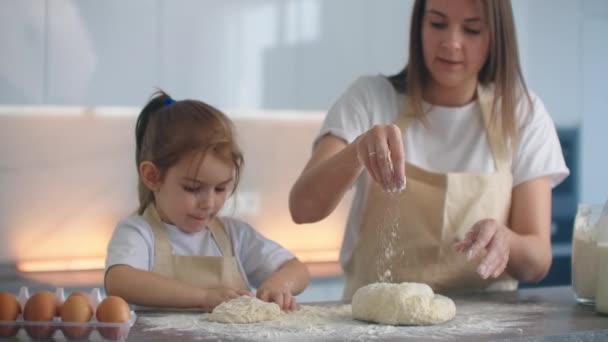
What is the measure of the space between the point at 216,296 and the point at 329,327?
25 centimetres

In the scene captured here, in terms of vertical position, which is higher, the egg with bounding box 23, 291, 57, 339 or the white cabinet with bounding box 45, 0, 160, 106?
the white cabinet with bounding box 45, 0, 160, 106

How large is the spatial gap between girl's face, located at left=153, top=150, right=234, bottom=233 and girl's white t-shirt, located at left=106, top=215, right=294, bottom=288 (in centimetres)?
6

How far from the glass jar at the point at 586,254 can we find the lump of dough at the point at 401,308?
1.15 ft

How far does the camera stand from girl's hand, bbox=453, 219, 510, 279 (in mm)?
1471

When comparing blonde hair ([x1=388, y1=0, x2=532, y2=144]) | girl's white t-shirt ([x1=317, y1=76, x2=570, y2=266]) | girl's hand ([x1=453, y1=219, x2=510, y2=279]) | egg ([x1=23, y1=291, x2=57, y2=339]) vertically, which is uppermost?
blonde hair ([x1=388, y1=0, x2=532, y2=144])

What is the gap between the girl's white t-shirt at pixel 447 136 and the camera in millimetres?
1770

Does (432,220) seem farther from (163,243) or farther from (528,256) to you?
(163,243)

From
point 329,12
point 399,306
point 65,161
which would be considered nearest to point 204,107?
point 399,306

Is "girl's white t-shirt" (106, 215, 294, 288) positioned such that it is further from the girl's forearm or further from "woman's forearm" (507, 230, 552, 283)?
"woman's forearm" (507, 230, 552, 283)

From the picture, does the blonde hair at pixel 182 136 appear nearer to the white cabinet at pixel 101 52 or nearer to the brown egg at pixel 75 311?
the brown egg at pixel 75 311

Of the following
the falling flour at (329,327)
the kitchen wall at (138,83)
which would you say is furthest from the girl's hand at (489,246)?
the kitchen wall at (138,83)

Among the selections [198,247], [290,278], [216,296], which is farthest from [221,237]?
[216,296]

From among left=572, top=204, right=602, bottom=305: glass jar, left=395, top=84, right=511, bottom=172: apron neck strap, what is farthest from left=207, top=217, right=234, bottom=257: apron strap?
left=572, top=204, right=602, bottom=305: glass jar

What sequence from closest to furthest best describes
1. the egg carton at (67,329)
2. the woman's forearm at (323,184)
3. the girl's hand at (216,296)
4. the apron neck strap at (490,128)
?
the egg carton at (67,329), the girl's hand at (216,296), the woman's forearm at (323,184), the apron neck strap at (490,128)
